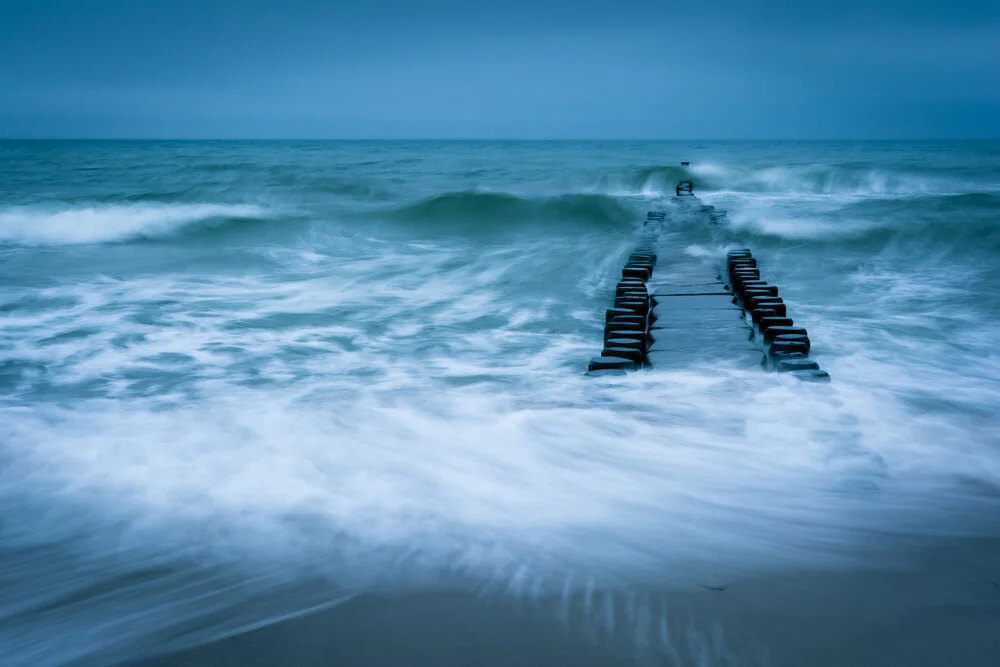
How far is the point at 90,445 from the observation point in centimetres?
395

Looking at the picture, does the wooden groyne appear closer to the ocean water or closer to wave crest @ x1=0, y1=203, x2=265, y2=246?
→ the ocean water

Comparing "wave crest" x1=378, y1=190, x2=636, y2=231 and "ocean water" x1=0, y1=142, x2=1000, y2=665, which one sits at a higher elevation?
"wave crest" x1=378, y1=190, x2=636, y2=231

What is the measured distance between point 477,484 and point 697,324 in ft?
8.58

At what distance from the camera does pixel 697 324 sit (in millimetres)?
5453

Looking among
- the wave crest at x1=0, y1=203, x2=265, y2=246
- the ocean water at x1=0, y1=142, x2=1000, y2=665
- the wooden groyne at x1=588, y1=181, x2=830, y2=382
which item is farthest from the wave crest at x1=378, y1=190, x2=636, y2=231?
the wooden groyne at x1=588, y1=181, x2=830, y2=382

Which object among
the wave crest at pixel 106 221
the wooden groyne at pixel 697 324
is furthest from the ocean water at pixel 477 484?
the wave crest at pixel 106 221

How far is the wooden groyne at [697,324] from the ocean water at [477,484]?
201mm

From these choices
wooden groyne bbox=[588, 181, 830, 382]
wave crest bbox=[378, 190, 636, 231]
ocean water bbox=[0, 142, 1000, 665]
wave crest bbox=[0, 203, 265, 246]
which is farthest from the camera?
wave crest bbox=[378, 190, 636, 231]

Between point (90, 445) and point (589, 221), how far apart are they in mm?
13138

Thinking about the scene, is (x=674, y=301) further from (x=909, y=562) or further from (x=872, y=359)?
(x=909, y=562)

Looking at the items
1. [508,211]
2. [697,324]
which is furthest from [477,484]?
[508,211]

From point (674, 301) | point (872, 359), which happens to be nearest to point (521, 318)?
point (674, 301)

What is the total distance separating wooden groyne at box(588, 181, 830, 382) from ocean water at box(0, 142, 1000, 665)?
201 mm

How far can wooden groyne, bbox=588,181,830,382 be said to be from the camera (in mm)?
4738
